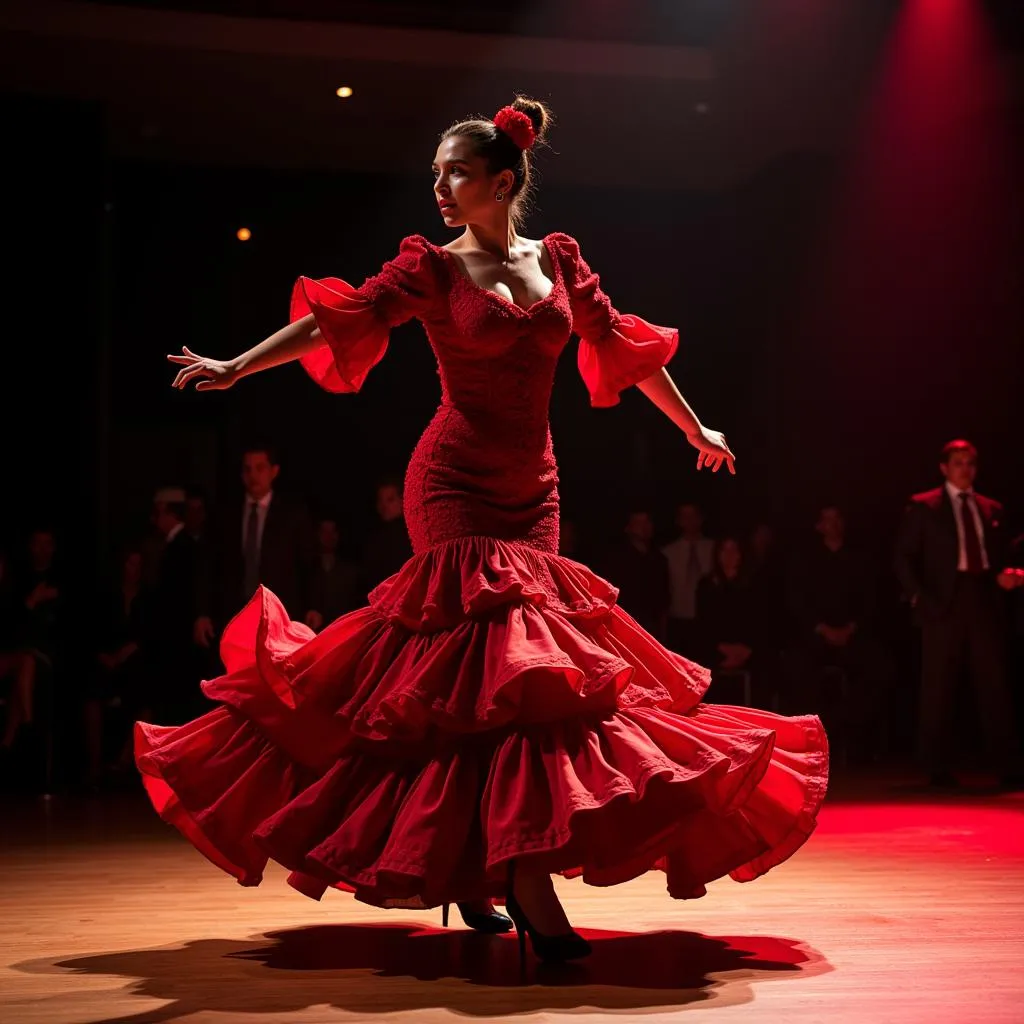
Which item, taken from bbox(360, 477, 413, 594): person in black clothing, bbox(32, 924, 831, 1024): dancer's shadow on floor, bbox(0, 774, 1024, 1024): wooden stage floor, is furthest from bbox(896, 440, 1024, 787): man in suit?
bbox(32, 924, 831, 1024): dancer's shadow on floor

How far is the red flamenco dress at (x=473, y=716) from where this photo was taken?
97.7 inches

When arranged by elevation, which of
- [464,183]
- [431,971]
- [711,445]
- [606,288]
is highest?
[606,288]

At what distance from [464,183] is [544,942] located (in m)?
1.44

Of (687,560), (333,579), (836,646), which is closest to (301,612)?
(333,579)

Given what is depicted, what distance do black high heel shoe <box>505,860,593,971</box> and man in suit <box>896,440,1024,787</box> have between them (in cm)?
380

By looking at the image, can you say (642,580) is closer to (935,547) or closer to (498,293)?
(935,547)

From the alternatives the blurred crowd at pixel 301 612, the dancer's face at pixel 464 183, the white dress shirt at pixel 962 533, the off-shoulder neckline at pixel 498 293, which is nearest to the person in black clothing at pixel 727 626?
the blurred crowd at pixel 301 612

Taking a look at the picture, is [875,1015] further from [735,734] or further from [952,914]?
[952,914]

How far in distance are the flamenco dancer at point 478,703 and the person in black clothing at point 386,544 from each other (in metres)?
3.31

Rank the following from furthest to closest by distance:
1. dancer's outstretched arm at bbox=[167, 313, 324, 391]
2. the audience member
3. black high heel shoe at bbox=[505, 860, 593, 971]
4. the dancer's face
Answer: the audience member → the dancer's face → dancer's outstretched arm at bbox=[167, 313, 324, 391] → black high heel shoe at bbox=[505, 860, 593, 971]

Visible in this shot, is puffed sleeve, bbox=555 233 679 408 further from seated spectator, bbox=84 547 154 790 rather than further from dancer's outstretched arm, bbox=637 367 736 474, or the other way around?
seated spectator, bbox=84 547 154 790

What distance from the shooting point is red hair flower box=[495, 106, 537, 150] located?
292 cm

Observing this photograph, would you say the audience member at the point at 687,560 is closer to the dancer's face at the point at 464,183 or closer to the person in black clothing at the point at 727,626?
the person in black clothing at the point at 727,626

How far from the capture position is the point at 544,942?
2.62 m
